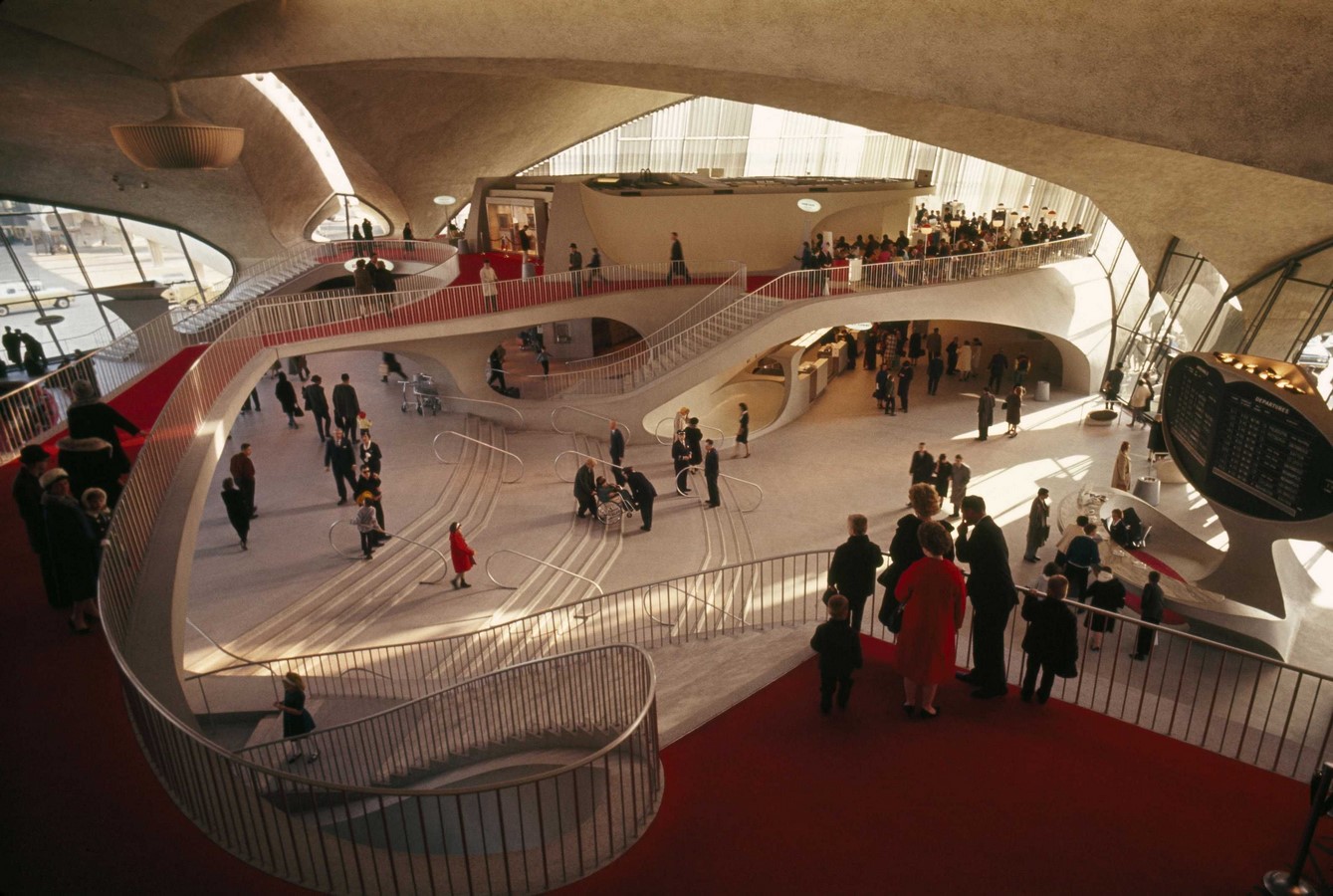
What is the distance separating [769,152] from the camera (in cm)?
3503

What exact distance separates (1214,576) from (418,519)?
11626 mm

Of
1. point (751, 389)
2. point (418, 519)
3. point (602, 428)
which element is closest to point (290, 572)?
point (418, 519)

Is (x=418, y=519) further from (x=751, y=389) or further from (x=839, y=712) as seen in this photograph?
(x=751, y=389)

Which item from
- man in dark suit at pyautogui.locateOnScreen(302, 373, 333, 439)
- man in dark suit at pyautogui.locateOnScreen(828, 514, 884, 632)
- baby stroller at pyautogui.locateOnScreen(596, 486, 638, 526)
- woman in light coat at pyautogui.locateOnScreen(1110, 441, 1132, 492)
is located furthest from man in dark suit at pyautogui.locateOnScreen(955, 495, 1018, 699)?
man in dark suit at pyautogui.locateOnScreen(302, 373, 333, 439)

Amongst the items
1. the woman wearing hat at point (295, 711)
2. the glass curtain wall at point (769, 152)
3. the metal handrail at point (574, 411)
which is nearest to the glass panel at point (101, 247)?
the glass curtain wall at point (769, 152)

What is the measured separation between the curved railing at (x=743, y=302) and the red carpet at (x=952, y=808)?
44.7ft

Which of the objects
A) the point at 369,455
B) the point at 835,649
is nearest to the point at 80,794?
the point at 835,649

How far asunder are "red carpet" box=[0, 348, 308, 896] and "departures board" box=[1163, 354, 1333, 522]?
10048 mm

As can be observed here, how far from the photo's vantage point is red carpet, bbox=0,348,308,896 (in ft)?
12.9

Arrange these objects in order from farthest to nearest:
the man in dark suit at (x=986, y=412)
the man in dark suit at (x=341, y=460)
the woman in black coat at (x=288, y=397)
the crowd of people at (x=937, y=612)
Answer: the woman in black coat at (x=288, y=397) < the man in dark suit at (x=986, y=412) < the man in dark suit at (x=341, y=460) < the crowd of people at (x=937, y=612)

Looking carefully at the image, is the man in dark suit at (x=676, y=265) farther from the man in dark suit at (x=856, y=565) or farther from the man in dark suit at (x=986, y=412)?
the man in dark suit at (x=856, y=565)

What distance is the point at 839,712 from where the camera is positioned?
566cm

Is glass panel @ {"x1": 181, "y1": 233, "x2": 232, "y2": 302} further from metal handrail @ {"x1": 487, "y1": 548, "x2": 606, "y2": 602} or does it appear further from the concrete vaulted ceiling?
metal handrail @ {"x1": 487, "y1": 548, "x2": 606, "y2": 602}

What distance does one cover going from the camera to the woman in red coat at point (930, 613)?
503 cm
